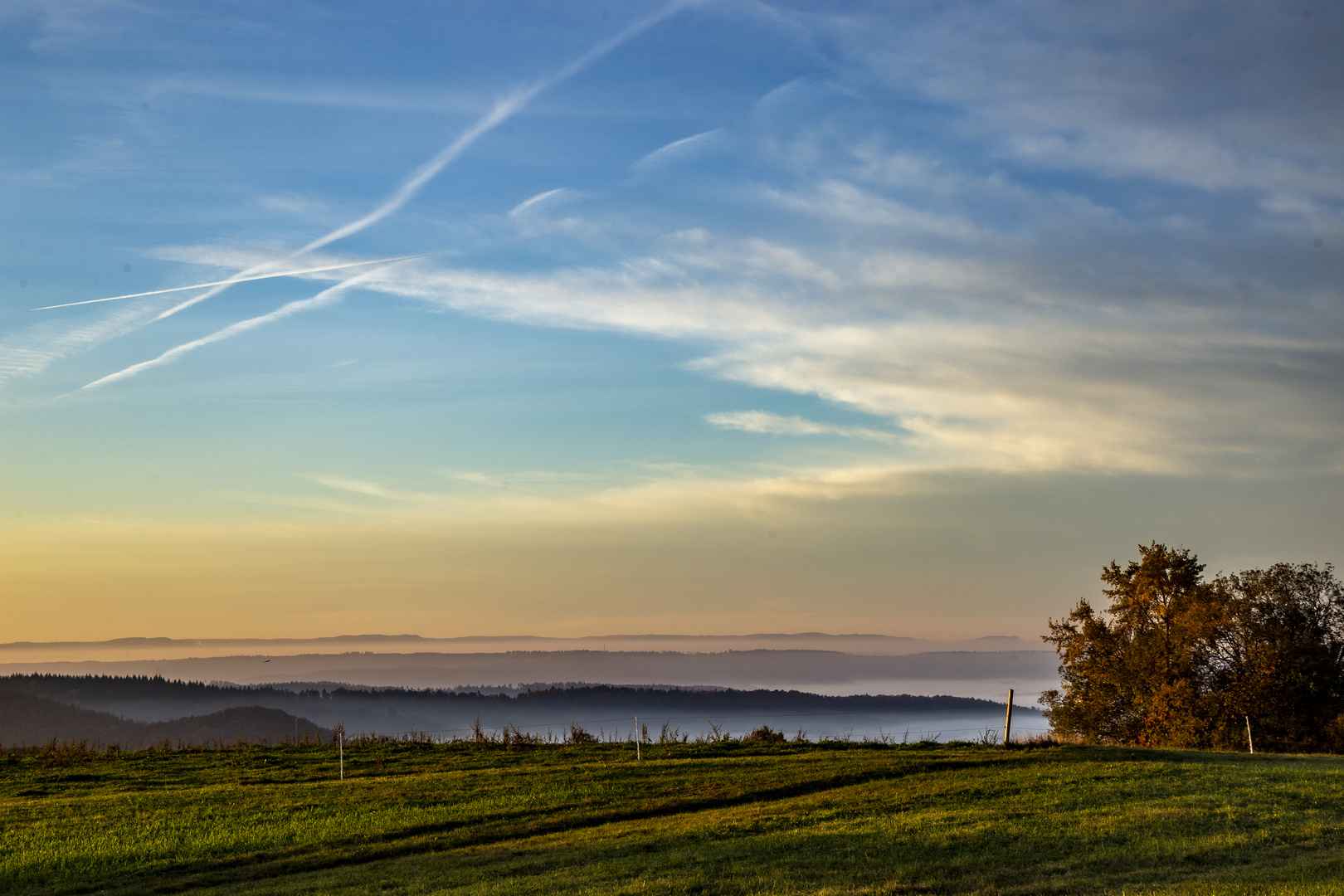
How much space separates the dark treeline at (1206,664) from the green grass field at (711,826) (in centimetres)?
2067

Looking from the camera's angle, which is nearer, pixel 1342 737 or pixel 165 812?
pixel 165 812

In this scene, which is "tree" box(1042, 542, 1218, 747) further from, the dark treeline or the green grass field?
the green grass field

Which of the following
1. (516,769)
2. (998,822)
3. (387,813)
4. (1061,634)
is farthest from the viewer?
(1061,634)

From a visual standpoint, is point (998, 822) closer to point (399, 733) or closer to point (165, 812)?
point (165, 812)

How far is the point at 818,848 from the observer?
21.0 meters

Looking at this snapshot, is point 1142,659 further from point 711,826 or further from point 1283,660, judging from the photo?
point 711,826

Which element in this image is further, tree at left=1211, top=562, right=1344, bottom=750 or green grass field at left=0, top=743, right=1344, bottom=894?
tree at left=1211, top=562, right=1344, bottom=750

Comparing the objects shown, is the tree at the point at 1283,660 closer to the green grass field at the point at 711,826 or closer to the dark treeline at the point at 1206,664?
the dark treeline at the point at 1206,664

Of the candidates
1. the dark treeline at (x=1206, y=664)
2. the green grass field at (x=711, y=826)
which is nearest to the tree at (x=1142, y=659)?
the dark treeline at (x=1206, y=664)

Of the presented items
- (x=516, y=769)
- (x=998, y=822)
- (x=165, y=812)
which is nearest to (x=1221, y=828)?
(x=998, y=822)

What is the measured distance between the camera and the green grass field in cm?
1836

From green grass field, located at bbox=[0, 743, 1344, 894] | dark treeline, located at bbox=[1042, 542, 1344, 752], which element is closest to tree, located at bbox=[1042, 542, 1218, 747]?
dark treeline, located at bbox=[1042, 542, 1344, 752]

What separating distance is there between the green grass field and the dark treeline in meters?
20.7

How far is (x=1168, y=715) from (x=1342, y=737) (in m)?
8.45
